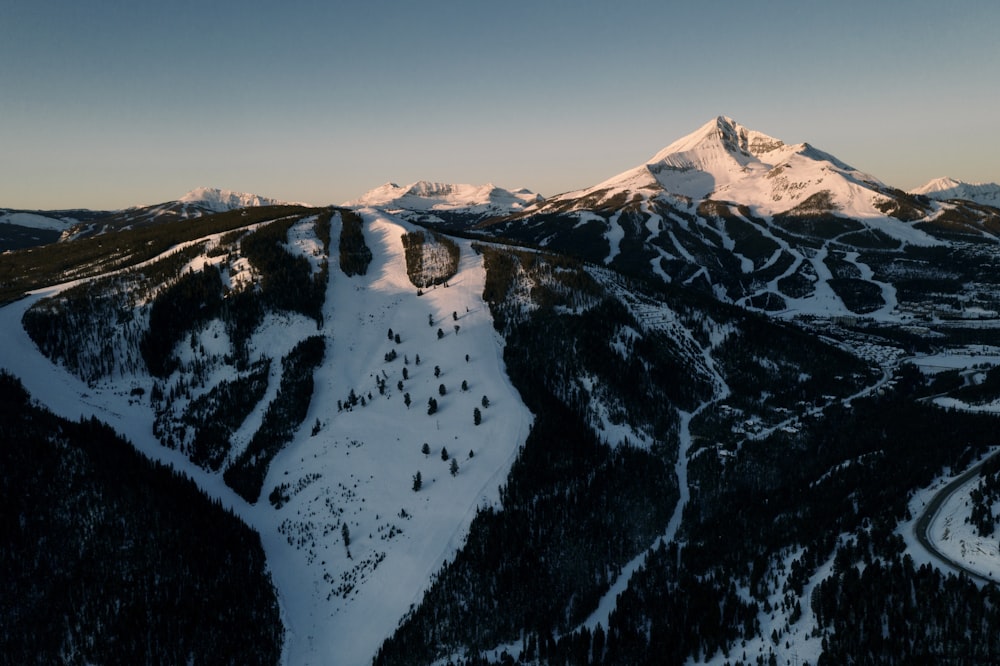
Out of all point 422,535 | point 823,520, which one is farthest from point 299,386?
point 823,520

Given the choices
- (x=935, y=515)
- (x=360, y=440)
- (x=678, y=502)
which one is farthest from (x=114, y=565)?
(x=935, y=515)

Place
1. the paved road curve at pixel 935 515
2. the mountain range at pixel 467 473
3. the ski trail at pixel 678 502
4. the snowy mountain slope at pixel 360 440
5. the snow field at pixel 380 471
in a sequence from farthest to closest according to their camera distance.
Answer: the snowy mountain slope at pixel 360 440, the snow field at pixel 380 471, the ski trail at pixel 678 502, the mountain range at pixel 467 473, the paved road curve at pixel 935 515

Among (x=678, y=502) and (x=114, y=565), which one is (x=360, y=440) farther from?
(x=678, y=502)

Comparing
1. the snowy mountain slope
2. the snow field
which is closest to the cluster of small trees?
the snow field

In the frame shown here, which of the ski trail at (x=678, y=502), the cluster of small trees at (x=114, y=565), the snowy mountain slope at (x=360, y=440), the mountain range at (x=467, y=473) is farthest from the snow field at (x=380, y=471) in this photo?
the ski trail at (x=678, y=502)

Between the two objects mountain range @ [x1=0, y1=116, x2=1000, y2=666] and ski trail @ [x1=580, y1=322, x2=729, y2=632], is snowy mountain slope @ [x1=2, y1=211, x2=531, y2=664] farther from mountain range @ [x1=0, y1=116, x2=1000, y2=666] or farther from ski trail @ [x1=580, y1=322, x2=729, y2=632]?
ski trail @ [x1=580, y1=322, x2=729, y2=632]

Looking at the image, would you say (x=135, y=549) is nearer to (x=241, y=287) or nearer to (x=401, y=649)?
(x=401, y=649)

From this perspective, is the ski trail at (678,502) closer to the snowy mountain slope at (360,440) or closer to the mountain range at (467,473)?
the mountain range at (467,473)

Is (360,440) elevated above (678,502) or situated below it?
above
